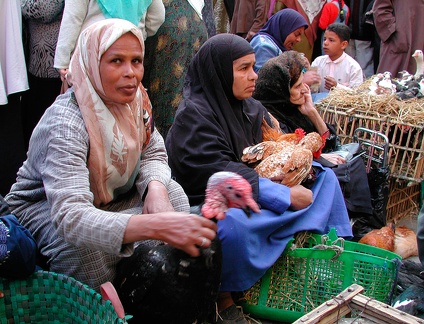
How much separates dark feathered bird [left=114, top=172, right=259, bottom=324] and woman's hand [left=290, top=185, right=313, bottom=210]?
85cm

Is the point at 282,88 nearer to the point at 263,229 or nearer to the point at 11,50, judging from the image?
the point at 263,229

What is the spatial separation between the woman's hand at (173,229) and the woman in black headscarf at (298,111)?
1995 millimetres

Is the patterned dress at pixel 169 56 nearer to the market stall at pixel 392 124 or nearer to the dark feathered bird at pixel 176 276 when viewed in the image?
the market stall at pixel 392 124

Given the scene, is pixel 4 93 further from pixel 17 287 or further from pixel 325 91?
pixel 325 91

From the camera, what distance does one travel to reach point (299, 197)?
3.07 meters

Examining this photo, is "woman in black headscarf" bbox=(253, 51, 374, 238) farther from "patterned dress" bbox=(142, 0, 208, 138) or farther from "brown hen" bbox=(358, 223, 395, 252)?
"patterned dress" bbox=(142, 0, 208, 138)

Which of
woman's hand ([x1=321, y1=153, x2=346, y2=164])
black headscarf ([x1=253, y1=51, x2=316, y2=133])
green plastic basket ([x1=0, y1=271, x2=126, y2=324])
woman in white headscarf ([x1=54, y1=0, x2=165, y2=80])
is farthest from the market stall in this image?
green plastic basket ([x1=0, y1=271, x2=126, y2=324])

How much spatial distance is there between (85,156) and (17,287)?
613 mm

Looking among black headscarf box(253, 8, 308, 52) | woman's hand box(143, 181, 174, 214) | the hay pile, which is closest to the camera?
woman's hand box(143, 181, 174, 214)

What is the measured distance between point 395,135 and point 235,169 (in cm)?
203

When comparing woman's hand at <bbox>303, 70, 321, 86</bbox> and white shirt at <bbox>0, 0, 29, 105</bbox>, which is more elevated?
white shirt at <bbox>0, 0, 29, 105</bbox>

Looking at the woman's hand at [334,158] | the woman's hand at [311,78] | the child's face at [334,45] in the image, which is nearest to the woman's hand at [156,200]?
the woman's hand at [334,158]

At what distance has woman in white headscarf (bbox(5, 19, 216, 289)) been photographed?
6.56ft

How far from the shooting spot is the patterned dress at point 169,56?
4.55 m
